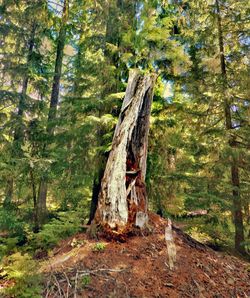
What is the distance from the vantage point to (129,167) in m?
5.64

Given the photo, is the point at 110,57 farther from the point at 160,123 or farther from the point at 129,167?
the point at 129,167

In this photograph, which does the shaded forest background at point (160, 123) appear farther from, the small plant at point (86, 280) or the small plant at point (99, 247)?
the small plant at point (86, 280)

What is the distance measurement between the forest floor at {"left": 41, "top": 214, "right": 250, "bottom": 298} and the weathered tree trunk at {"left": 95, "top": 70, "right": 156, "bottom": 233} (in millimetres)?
426

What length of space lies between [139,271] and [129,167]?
7.29 feet

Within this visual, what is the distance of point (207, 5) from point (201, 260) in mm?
7503

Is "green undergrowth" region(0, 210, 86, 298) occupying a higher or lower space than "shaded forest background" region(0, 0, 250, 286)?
lower

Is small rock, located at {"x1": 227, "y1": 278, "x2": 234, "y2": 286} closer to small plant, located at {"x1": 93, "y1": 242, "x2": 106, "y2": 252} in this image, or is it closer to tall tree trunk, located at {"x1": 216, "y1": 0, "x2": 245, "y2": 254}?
small plant, located at {"x1": 93, "y1": 242, "x2": 106, "y2": 252}

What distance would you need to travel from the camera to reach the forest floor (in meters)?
3.59

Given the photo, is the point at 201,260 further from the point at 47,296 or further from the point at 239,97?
the point at 239,97

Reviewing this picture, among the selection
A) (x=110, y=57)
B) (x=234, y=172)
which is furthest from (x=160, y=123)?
(x=234, y=172)

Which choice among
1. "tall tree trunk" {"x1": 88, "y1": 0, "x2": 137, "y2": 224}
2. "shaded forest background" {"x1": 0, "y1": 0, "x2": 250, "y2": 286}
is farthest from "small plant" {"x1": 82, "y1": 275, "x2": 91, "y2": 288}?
"tall tree trunk" {"x1": 88, "y1": 0, "x2": 137, "y2": 224}

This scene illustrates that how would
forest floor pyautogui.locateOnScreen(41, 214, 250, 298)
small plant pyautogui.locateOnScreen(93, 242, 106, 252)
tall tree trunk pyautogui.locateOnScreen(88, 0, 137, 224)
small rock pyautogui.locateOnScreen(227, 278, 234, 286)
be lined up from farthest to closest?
tall tree trunk pyautogui.locateOnScreen(88, 0, 137, 224)
small plant pyautogui.locateOnScreen(93, 242, 106, 252)
small rock pyautogui.locateOnScreen(227, 278, 234, 286)
forest floor pyautogui.locateOnScreen(41, 214, 250, 298)

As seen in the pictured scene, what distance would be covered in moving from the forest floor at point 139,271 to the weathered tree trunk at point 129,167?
0.43m

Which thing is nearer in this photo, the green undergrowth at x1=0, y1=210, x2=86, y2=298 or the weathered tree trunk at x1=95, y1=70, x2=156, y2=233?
the green undergrowth at x1=0, y1=210, x2=86, y2=298
